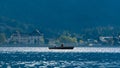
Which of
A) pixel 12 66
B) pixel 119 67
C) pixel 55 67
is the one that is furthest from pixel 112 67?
pixel 12 66

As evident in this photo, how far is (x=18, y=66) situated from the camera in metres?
104

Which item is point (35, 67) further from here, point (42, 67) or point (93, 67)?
point (93, 67)

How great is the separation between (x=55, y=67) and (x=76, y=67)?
3.45 m

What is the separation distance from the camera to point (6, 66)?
102625mm

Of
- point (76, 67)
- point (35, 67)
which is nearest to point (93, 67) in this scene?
point (76, 67)

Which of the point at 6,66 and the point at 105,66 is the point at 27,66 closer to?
the point at 6,66

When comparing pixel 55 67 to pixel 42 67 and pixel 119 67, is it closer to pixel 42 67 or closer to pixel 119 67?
pixel 42 67

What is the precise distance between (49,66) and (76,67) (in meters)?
4.61

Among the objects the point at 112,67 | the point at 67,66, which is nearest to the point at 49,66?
the point at 67,66

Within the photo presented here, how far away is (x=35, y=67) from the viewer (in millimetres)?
100938

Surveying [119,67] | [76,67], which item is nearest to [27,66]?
[76,67]

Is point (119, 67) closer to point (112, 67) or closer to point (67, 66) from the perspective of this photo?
point (112, 67)

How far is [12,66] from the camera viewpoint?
10294 centimetres

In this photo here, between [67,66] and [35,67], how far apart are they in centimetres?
607
